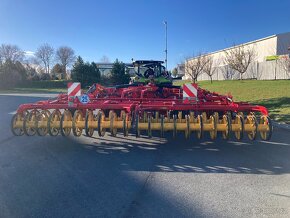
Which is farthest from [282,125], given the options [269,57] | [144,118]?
[269,57]

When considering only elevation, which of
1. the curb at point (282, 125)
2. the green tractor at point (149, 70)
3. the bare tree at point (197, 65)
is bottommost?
the curb at point (282, 125)

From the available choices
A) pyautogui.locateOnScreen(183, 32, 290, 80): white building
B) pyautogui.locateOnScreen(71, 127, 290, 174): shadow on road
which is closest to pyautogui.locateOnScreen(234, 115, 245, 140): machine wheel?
pyautogui.locateOnScreen(71, 127, 290, 174): shadow on road

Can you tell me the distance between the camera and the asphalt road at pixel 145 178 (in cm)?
310

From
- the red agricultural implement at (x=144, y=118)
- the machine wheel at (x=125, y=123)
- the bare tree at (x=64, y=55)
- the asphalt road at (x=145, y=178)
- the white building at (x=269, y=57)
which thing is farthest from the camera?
the bare tree at (x=64, y=55)

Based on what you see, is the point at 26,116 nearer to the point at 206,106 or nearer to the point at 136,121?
the point at 136,121

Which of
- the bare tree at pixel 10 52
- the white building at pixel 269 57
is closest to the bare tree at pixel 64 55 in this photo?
the bare tree at pixel 10 52

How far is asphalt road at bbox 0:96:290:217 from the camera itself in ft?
10.2

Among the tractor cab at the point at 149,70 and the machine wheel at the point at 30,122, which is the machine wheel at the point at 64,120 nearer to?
the machine wheel at the point at 30,122

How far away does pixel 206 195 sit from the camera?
11.3ft

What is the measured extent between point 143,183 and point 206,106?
252 centimetres

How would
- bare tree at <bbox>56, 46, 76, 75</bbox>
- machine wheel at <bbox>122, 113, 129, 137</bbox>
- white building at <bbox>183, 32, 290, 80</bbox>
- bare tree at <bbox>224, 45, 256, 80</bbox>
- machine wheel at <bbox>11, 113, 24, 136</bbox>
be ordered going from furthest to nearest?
bare tree at <bbox>56, 46, 76, 75</bbox>
bare tree at <bbox>224, 45, 256, 80</bbox>
white building at <bbox>183, 32, 290, 80</bbox>
machine wheel at <bbox>11, 113, 24, 136</bbox>
machine wheel at <bbox>122, 113, 129, 137</bbox>

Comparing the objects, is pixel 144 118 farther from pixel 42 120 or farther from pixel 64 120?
pixel 42 120

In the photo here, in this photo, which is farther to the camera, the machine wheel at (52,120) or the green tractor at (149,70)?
the green tractor at (149,70)

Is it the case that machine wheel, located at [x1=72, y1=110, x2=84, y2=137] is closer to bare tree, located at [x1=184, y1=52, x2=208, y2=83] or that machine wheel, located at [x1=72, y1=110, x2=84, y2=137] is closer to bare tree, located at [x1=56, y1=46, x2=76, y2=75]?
bare tree, located at [x1=184, y1=52, x2=208, y2=83]
